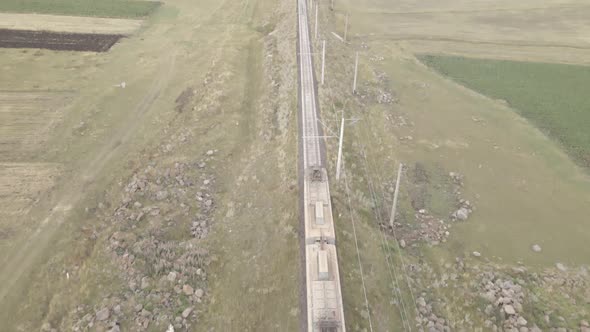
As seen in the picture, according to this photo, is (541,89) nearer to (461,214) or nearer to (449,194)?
(449,194)

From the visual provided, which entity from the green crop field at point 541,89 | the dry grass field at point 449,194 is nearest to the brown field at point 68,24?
the dry grass field at point 449,194

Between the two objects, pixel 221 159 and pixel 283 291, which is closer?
pixel 283 291

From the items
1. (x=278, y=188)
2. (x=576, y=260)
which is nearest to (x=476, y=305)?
(x=576, y=260)

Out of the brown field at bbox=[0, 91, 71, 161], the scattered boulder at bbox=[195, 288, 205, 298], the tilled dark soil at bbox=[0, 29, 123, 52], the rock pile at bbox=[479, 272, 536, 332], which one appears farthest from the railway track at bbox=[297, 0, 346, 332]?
the tilled dark soil at bbox=[0, 29, 123, 52]

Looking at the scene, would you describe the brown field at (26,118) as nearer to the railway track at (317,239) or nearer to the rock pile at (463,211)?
the railway track at (317,239)

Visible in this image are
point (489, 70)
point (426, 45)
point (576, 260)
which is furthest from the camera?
point (426, 45)

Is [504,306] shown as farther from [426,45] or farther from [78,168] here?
[426,45]

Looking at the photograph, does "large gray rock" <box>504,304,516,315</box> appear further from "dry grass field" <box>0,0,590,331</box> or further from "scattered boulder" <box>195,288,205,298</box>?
"scattered boulder" <box>195,288,205,298</box>
